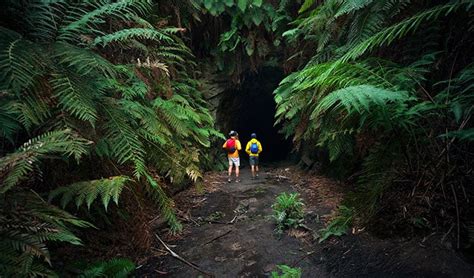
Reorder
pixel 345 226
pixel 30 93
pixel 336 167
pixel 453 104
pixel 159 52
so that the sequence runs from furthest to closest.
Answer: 1. pixel 336 167
2. pixel 159 52
3. pixel 345 226
4. pixel 30 93
5. pixel 453 104

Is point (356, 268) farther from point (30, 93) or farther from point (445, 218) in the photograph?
point (30, 93)

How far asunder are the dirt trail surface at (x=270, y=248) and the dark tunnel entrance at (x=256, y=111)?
5.25 m

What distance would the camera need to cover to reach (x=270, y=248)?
378 centimetres

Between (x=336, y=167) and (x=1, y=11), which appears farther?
(x=336, y=167)

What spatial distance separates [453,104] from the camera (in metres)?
2.29

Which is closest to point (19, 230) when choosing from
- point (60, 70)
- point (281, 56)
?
point (60, 70)

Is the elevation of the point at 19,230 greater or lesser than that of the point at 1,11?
lesser

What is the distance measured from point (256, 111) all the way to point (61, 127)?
14.9 meters

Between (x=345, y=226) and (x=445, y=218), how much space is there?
1087mm

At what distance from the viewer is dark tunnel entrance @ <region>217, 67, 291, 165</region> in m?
10.9

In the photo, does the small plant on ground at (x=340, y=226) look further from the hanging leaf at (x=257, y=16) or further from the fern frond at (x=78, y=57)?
the hanging leaf at (x=257, y=16)

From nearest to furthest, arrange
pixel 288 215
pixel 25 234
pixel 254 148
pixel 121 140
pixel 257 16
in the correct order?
pixel 25 234 → pixel 121 140 → pixel 288 215 → pixel 257 16 → pixel 254 148

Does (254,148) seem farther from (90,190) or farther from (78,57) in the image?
(78,57)

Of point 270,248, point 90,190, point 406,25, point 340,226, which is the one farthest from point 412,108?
point 90,190
